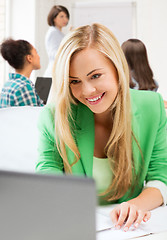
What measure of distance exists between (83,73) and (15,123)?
401mm

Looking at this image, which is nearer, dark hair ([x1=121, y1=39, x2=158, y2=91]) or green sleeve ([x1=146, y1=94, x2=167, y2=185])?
green sleeve ([x1=146, y1=94, x2=167, y2=185])

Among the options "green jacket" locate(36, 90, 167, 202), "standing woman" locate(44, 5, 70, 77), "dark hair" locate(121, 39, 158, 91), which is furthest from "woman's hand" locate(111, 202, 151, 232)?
"standing woman" locate(44, 5, 70, 77)

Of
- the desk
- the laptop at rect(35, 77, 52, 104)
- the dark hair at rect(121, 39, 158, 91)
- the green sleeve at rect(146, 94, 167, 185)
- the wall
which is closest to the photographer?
the desk

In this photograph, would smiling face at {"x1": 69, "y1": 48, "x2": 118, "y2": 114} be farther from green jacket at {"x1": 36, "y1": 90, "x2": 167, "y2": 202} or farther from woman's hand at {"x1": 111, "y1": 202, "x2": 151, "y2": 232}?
woman's hand at {"x1": 111, "y1": 202, "x2": 151, "y2": 232}

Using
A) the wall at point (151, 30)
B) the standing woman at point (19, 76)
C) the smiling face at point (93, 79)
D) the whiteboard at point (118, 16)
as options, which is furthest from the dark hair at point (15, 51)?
the whiteboard at point (118, 16)

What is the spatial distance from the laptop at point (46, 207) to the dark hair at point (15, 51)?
233 cm

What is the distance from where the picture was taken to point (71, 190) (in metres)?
0.29

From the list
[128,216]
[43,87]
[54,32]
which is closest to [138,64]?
[43,87]

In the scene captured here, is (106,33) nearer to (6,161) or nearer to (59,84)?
(59,84)

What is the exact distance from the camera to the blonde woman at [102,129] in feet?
2.97

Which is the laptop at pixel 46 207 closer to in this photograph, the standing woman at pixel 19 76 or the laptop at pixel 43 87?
the standing woman at pixel 19 76

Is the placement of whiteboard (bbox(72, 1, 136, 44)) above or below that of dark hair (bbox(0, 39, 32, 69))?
above

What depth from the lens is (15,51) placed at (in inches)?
101

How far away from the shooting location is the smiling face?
0.89 metres
